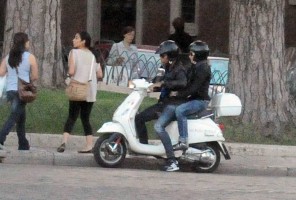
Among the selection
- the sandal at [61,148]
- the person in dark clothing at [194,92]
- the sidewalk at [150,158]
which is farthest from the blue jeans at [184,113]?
the sandal at [61,148]

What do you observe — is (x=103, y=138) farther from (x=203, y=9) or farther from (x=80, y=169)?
(x=203, y=9)

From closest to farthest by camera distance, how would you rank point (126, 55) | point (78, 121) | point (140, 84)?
point (140, 84) < point (78, 121) < point (126, 55)

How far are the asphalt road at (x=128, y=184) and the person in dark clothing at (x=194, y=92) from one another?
632mm

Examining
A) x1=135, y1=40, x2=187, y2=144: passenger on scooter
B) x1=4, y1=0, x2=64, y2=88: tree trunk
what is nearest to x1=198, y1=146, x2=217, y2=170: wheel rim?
x1=135, y1=40, x2=187, y2=144: passenger on scooter

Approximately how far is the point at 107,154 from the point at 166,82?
130 centimetres

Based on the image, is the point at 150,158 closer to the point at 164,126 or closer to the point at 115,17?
the point at 164,126

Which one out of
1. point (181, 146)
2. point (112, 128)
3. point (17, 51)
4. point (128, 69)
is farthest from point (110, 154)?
point (128, 69)

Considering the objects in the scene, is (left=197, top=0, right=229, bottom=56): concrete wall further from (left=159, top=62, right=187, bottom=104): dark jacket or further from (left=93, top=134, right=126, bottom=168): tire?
(left=93, top=134, right=126, bottom=168): tire

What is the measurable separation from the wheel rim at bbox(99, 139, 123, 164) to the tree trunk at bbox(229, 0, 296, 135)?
10.9ft

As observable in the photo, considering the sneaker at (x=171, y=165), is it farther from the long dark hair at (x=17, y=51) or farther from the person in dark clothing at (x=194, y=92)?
the long dark hair at (x=17, y=51)

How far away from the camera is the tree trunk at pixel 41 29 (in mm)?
17266

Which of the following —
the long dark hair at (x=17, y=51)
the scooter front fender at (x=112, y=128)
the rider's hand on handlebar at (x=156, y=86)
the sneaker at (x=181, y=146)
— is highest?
the long dark hair at (x=17, y=51)

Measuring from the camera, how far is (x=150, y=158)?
47.9 ft

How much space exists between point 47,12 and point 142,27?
10887mm
